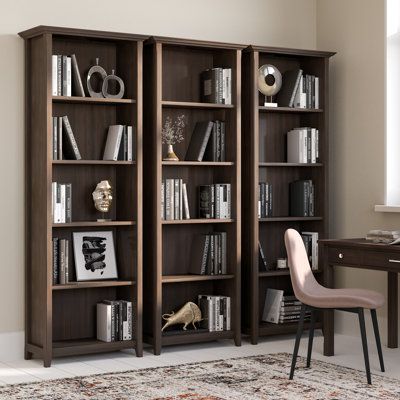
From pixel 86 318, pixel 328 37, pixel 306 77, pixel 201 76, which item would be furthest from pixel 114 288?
pixel 328 37

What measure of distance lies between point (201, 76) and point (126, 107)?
0.69m

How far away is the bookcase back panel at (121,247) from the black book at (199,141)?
677 millimetres

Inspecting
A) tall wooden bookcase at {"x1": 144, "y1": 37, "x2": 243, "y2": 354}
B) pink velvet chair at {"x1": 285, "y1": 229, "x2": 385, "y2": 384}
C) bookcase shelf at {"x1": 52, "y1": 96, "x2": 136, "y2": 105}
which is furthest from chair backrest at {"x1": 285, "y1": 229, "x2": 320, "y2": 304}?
bookcase shelf at {"x1": 52, "y1": 96, "x2": 136, "y2": 105}

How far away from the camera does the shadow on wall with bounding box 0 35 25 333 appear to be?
559 cm

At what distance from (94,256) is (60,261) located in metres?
0.32

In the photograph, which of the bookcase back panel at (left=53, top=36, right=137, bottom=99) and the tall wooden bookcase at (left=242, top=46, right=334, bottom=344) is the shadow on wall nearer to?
the bookcase back panel at (left=53, top=36, right=137, bottom=99)

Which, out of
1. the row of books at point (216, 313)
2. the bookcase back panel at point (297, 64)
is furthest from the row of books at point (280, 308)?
the bookcase back panel at point (297, 64)

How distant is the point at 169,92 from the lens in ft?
19.9

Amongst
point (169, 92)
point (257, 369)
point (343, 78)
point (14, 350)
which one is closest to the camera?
point (257, 369)

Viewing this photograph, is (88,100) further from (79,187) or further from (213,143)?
(213,143)

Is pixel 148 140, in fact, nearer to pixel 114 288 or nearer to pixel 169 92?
pixel 169 92

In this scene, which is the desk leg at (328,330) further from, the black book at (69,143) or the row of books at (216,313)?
the black book at (69,143)

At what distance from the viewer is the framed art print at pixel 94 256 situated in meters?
5.70

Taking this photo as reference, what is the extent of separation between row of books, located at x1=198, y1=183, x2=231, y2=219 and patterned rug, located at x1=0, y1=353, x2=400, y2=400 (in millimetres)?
1107
